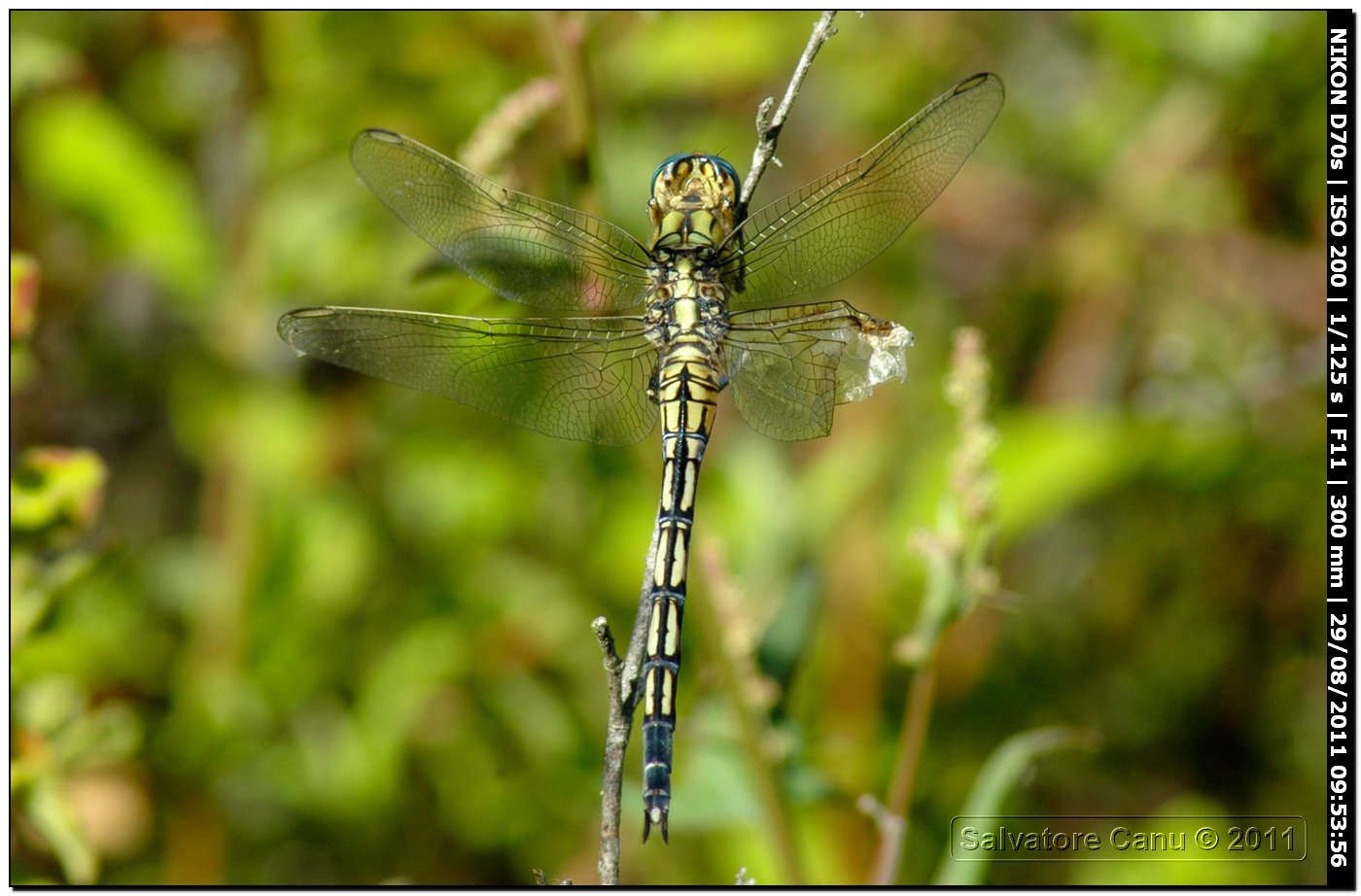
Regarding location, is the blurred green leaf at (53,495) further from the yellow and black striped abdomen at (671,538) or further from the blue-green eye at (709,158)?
the blue-green eye at (709,158)

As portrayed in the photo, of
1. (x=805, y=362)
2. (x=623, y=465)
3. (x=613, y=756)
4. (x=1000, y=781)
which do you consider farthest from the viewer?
(x=623, y=465)

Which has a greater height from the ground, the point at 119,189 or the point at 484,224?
the point at 119,189

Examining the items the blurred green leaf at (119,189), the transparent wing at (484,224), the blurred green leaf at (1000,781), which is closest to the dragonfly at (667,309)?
the transparent wing at (484,224)

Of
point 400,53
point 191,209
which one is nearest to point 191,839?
point 191,209

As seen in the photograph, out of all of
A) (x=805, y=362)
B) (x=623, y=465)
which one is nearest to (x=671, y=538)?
(x=805, y=362)

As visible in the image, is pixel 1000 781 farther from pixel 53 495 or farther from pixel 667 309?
pixel 53 495

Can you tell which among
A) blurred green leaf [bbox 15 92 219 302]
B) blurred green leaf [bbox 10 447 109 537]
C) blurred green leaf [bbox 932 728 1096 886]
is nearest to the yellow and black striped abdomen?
blurred green leaf [bbox 932 728 1096 886]

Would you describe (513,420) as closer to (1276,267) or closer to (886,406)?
(886,406)

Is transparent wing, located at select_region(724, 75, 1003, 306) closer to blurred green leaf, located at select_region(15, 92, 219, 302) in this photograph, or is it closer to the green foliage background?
the green foliage background
